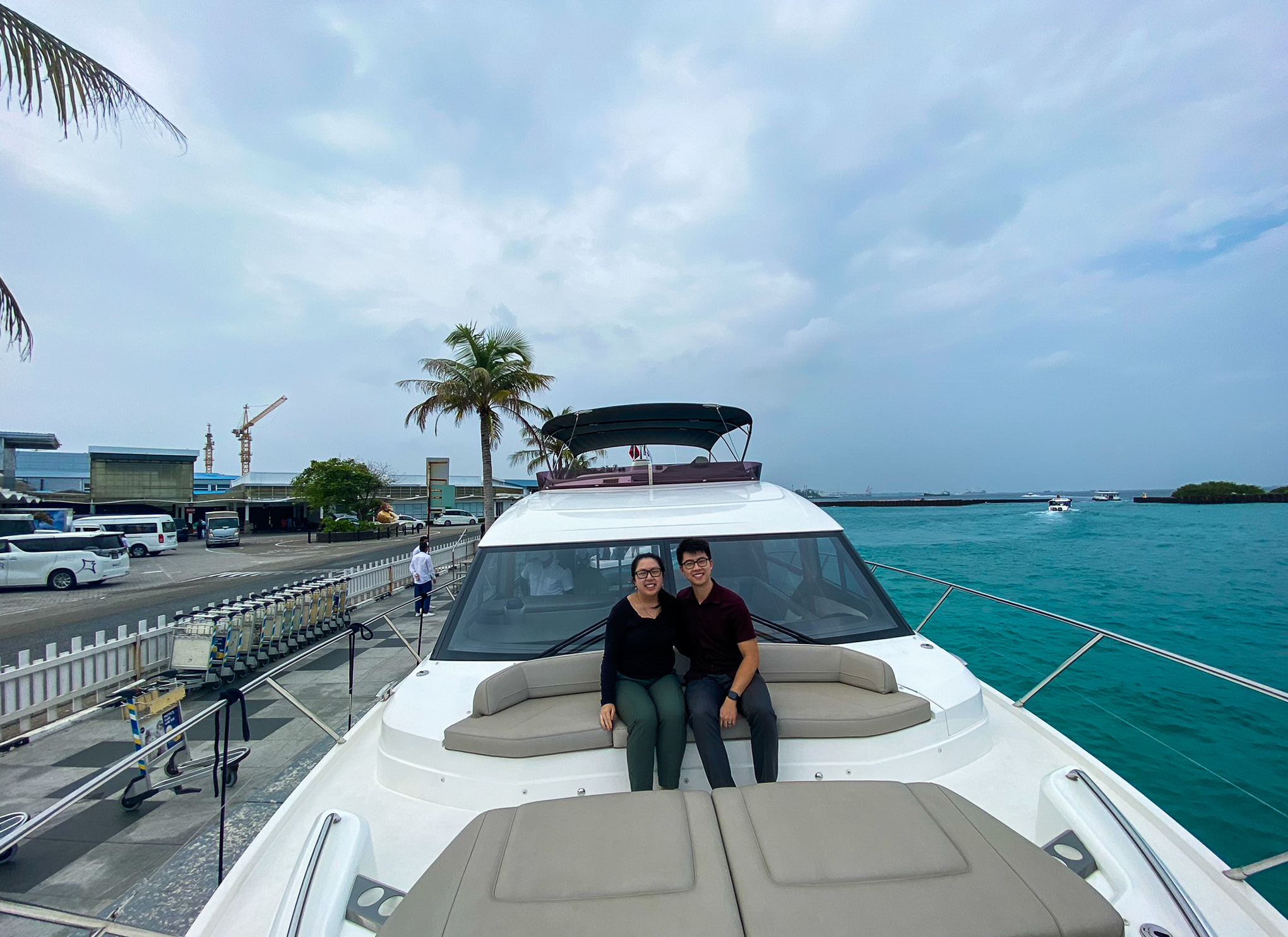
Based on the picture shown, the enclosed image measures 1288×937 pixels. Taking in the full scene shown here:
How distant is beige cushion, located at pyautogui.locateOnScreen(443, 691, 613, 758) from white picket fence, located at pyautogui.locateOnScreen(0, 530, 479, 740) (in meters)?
6.24

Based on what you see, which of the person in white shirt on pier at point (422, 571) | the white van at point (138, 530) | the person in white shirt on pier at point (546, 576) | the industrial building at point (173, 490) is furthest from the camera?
the industrial building at point (173, 490)

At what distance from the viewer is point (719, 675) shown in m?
2.50

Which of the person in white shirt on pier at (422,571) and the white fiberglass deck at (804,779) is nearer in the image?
the white fiberglass deck at (804,779)

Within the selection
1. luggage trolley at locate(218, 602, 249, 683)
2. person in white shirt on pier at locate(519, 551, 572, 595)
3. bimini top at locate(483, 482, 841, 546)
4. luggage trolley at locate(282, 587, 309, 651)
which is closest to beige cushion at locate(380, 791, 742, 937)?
bimini top at locate(483, 482, 841, 546)

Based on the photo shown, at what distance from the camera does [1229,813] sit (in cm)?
547

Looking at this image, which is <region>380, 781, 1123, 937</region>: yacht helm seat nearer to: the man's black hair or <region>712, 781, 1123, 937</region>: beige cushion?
<region>712, 781, 1123, 937</region>: beige cushion

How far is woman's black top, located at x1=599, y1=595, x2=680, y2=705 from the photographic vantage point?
8.10 ft

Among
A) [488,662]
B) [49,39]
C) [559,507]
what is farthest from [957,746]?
[49,39]

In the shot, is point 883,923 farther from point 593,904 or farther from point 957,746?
point 957,746

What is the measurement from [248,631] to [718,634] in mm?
7323

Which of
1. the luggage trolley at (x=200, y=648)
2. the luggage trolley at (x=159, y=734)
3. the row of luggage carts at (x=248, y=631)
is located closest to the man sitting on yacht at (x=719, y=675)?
the luggage trolley at (x=159, y=734)

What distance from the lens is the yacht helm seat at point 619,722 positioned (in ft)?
7.26

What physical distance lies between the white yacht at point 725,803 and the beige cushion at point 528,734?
10 millimetres

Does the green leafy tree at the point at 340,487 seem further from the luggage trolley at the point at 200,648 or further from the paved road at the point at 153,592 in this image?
the luggage trolley at the point at 200,648
